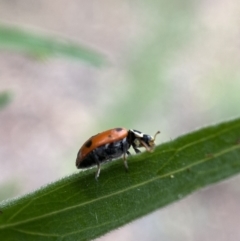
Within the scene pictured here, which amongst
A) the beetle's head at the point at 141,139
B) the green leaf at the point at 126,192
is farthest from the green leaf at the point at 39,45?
the green leaf at the point at 126,192

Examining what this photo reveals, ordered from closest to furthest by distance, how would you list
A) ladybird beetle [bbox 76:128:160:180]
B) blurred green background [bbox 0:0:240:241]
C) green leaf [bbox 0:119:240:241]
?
green leaf [bbox 0:119:240:241]
ladybird beetle [bbox 76:128:160:180]
blurred green background [bbox 0:0:240:241]

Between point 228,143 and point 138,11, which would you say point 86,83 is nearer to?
point 138,11

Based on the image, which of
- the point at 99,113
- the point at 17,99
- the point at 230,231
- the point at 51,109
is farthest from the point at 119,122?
the point at 230,231

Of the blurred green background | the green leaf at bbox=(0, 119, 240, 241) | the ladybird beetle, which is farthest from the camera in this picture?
the blurred green background

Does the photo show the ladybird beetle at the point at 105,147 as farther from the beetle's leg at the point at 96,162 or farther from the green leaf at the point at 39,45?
the green leaf at the point at 39,45

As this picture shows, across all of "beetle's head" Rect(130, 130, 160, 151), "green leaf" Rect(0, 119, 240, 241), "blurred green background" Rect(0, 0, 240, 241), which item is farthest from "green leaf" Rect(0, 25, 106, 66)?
"blurred green background" Rect(0, 0, 240, 241)

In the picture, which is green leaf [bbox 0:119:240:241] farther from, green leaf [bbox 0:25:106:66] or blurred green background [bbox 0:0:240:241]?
blurred green background [bbox 0:0:240:241]
